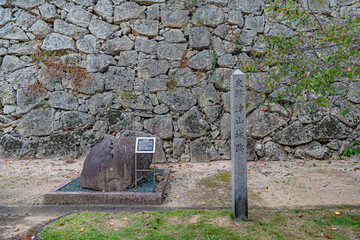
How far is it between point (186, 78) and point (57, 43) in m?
3.80

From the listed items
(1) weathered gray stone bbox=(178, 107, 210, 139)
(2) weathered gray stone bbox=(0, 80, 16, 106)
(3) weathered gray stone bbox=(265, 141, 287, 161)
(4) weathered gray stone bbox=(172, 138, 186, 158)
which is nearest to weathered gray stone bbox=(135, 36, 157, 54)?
(1) weathered gray stone bbox=(178, 107, 210, 139)

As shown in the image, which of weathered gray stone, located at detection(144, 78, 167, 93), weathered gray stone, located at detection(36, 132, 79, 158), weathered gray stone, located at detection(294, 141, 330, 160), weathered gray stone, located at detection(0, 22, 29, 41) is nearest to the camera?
weathered gray stone, located at detection(294, 141, 330, 160)

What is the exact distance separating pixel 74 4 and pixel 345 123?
8185 mm

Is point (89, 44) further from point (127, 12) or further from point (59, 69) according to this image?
point (127, 12)

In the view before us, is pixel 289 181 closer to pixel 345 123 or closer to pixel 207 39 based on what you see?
pixel 345 123

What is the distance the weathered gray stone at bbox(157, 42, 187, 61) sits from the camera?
241 inches

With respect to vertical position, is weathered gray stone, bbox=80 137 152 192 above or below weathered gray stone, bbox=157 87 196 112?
below

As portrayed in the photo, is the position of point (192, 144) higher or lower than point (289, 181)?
higher

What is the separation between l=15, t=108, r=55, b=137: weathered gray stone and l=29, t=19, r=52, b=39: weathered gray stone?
7.24 ft

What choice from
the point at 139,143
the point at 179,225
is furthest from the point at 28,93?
the point at 179,225

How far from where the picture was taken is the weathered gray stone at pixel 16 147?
5703 millimetres

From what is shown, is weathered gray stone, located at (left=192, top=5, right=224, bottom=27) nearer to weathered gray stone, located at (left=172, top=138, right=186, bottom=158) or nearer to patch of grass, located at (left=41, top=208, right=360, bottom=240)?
weathered gray stone, located at (left=172, top=138, right=186, bottom=158)

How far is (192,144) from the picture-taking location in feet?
18.8

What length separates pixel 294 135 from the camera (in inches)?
225
